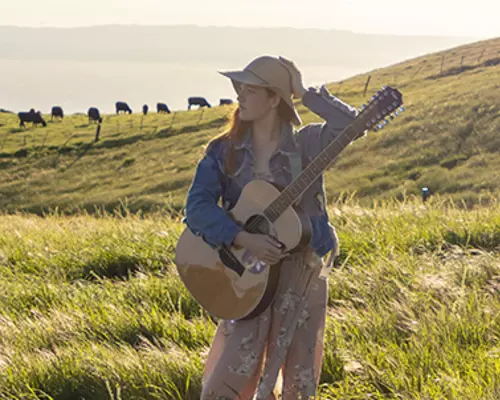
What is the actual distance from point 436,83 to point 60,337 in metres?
55.6

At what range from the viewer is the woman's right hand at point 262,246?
140 inches

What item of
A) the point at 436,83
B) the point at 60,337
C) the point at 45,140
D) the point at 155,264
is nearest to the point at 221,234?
the point at 60,337

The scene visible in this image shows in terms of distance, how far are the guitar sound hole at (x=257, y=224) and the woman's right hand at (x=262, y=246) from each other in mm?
112

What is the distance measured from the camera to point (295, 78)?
3.77m

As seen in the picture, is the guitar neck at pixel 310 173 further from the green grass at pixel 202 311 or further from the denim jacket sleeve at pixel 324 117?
the green grass at pixel 202 311

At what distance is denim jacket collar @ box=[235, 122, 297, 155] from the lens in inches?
150

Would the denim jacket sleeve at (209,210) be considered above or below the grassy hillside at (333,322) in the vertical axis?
above

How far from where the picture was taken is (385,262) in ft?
18.6

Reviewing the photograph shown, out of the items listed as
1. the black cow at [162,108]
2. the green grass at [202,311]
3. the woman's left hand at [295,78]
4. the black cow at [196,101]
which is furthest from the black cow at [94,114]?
the woman's left hand at [295,78]

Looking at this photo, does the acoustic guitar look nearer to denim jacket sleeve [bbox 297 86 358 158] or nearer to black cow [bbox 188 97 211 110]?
denim jacket sleeve [bbox 297 86 358 158]

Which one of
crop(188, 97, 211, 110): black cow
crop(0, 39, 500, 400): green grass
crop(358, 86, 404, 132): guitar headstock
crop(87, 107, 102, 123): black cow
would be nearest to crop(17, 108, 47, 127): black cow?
crop(87, 107, 102, 123): black cow

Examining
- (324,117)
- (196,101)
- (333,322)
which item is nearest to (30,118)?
(196,101)

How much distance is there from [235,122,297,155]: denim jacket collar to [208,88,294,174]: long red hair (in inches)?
1.0

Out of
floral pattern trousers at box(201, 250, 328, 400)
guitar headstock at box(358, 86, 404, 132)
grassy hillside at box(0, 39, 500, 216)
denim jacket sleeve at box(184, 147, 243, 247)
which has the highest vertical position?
guitar headstock at box(358, 86, 404, 132)
